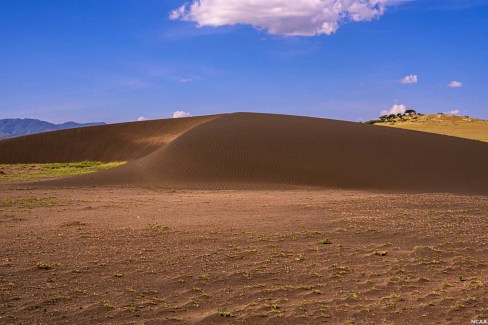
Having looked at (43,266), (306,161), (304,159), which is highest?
(304,159)

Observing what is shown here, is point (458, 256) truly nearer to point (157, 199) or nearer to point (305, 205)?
point (305, 205)

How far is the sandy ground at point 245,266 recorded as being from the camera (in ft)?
24.0

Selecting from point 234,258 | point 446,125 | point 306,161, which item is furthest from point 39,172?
point 446,125

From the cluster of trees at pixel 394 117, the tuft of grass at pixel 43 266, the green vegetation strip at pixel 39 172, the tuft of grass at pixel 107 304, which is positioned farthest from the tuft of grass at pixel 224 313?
the cluster of trees at pixel 394 117

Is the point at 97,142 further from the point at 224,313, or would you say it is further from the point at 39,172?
the point at 224,313

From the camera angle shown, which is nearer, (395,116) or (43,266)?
(43,266)

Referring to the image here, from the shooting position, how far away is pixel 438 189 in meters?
29.3

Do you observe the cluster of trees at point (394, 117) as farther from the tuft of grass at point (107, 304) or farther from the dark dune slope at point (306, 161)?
the tuft of grass at point (107, 304)

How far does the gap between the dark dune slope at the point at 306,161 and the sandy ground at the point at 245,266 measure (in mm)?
14193

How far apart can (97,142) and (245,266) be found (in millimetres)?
60413

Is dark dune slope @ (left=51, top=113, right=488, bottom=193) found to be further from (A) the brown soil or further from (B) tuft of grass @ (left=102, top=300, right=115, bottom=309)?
(B) tuft of grass @ (left=102, top=300, right=115, bottom=309)

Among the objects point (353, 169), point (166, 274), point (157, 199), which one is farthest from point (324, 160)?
point (166, 274)

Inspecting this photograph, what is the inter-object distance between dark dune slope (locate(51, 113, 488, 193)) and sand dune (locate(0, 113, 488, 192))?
0.06m

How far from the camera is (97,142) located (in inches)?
2628
